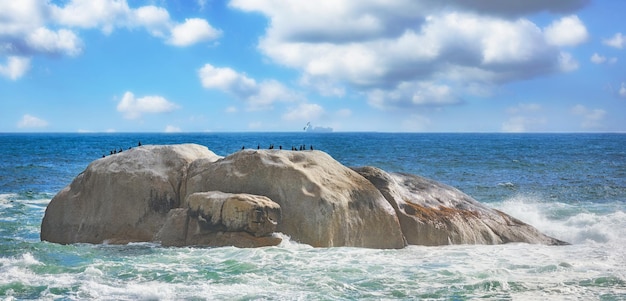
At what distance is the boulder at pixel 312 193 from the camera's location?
46.9 ft

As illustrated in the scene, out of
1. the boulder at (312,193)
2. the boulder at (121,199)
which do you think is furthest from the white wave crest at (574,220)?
the boulder at (121,199)

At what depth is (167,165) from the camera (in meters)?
16.3

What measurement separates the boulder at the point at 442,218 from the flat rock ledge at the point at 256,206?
27 millimetres

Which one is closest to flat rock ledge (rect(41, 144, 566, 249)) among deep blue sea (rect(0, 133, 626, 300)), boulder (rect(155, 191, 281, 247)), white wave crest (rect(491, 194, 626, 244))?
boulder (rect(155, 191, 281, 247))

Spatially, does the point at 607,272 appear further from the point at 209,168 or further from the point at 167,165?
the point at 167,165

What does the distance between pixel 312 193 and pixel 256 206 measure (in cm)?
142

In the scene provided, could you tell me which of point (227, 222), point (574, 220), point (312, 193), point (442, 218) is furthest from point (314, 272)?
point (574, 220)

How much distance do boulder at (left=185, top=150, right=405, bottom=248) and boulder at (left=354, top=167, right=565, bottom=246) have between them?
0.56 m

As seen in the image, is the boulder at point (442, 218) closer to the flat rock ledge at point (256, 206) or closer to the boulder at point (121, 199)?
the flat rock ledge at point (256, 206)

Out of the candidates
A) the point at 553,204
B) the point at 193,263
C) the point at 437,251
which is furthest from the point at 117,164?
the point at 553,204

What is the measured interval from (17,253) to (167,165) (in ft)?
13.7

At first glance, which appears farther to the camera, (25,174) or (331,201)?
(25,174)

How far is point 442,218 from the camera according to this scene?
15523 mm

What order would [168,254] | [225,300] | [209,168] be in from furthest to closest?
[209,168] → [168,254] → [225,300]
